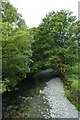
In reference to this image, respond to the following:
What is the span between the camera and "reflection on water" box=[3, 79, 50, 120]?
13656 millimetres

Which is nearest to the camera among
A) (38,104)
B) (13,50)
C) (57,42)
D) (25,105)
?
(25,105)

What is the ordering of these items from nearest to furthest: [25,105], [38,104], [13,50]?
[25,105]
[38,104]
[13,50]

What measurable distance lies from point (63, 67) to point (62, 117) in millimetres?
11520

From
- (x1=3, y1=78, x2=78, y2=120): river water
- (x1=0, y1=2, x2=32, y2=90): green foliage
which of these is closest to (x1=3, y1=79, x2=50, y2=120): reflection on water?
(x1=3, y1=78, x2=78, y2=120): river water

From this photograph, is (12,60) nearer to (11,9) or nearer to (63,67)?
(11,9)

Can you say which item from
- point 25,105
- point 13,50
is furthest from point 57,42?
point 25,105

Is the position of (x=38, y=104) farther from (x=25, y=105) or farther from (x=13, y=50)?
(x=13, y=50)

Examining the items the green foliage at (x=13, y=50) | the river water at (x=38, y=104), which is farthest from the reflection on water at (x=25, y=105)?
the green foliage at (x=13, y=50)

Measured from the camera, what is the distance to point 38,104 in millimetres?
15531

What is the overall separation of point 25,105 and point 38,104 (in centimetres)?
95

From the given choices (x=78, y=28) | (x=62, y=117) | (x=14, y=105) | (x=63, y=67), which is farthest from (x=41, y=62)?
(x=62, y=117)

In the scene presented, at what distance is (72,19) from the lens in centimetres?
2462

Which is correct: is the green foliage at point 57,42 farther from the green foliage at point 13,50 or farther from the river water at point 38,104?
the green foliage at point 13,50

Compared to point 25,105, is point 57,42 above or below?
above
